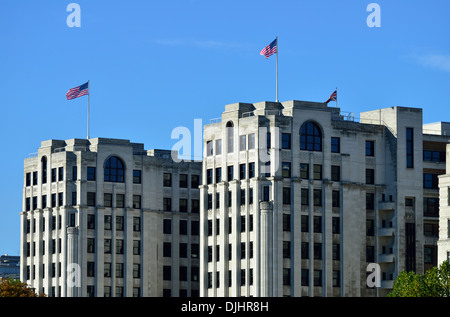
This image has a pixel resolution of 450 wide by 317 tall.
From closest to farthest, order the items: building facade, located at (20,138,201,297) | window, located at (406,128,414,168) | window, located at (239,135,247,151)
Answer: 1. window, located at (239,135,247,151)
2. window, located at (406,128,414,168)
3. building facade, located at (20,138,201,297)

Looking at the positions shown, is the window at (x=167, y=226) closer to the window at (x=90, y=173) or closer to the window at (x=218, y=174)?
the window at (x=90, y=173)

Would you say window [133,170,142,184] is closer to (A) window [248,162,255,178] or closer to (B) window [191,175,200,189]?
(B) window [191,175,200,189]

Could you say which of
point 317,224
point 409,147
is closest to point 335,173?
point 317,224

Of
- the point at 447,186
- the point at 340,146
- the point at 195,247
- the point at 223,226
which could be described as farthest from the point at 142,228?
the point at 447,186

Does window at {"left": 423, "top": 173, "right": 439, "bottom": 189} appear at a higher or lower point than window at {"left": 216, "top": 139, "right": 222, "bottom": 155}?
lower

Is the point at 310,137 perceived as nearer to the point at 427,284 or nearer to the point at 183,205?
the point at 183,205

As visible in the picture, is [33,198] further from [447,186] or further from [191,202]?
[447,186]

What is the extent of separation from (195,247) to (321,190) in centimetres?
3043

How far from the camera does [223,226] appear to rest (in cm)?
15250

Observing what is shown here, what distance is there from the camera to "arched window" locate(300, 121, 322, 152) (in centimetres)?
15100

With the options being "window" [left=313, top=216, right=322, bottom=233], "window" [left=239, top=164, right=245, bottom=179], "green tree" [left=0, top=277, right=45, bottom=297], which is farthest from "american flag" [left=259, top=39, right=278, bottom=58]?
"green tree" [left=0, top=277, right=45, bottom=297]

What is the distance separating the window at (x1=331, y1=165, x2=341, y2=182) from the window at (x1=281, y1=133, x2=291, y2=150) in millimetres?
6942

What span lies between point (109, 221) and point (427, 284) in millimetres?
59923

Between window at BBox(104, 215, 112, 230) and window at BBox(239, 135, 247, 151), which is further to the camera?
window at BBox(104, 215, 112, 230)
